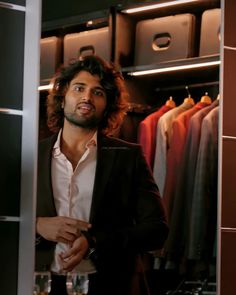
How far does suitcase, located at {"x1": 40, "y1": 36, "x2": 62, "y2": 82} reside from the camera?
132 inches

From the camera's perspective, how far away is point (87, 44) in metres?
3.55

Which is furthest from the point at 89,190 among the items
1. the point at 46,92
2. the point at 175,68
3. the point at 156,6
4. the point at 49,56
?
the point at 156,6

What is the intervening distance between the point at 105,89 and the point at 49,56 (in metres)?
0.29

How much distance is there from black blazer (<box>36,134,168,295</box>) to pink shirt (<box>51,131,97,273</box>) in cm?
2

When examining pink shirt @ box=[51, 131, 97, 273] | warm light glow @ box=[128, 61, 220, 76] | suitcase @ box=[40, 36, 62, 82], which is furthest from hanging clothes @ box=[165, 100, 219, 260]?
suitcase @ box=[40, 36, 62, 82]

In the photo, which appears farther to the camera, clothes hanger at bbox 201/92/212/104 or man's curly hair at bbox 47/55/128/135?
clothes hanger at bbox 201/92/212/104

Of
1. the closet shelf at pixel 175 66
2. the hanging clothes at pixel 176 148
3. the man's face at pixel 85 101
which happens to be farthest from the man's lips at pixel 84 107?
the hanging clothes at pixel 176 148

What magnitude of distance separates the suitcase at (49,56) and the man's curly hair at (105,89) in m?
0.04

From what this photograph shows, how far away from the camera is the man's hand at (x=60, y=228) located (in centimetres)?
330

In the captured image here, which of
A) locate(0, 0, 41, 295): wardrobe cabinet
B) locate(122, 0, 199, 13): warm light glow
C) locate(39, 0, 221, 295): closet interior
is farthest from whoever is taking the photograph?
locate(122, 0, 199, 13): warm light glow

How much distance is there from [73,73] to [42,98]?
0.20 meters

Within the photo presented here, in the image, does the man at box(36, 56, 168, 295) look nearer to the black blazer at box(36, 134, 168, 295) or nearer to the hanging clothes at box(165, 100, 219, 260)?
the black blazer at box(36, 134, 168, 295)

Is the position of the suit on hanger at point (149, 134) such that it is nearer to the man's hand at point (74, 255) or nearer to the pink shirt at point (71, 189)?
the pink shirt at point (71, 189)

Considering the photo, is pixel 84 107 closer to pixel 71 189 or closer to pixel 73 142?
pixel 73 142
